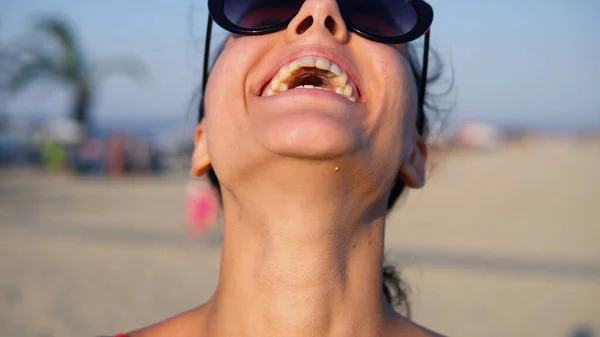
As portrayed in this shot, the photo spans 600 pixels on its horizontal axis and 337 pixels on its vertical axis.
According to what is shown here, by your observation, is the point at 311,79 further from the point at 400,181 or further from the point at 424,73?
the point at 400,181

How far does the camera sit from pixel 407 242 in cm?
974

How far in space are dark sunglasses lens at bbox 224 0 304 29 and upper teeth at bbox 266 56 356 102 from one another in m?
0.18

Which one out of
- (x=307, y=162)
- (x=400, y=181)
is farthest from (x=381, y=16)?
(x=400, y=181)

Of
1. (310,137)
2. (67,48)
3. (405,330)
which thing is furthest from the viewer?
(67,48)

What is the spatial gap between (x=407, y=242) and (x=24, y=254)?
5643 mm

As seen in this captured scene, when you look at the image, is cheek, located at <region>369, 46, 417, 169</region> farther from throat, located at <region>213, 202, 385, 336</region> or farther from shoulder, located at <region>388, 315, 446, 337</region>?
shoulder, located at <region>388, 315, 446, 337</region>

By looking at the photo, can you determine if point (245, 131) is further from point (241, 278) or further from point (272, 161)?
point (241, 278)

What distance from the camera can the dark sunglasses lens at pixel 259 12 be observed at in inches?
67.3

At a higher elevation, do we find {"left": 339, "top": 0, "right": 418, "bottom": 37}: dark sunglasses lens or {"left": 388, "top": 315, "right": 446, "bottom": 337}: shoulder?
{"left": 339, "top": 0, "right": 418, "bottom": 37}: dark sunglasses lens

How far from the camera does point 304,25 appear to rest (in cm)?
160

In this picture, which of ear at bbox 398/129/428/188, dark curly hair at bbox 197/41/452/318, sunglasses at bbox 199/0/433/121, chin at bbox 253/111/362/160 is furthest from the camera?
dark curly hair at bbox 197/41/452/318

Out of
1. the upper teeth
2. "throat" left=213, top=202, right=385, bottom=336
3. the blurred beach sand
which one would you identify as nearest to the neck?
"throat" left=213, top=202, right=385, bottom=336

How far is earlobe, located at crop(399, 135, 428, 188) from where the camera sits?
188 centimetres

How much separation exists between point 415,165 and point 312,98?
62cm
